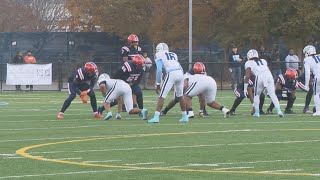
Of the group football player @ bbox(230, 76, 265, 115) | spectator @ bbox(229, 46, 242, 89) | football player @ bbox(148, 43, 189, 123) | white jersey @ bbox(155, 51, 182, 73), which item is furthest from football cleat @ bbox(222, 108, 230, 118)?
spectator @ bbox(229, 46, 242, 89)

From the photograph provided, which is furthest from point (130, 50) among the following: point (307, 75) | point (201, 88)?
point (307, 75)

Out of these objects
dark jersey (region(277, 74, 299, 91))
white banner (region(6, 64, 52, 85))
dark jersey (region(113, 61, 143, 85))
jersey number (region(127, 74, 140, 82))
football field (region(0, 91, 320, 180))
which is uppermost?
dark jersey (region(113, 61, 143, 85))

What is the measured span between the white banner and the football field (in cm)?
1791

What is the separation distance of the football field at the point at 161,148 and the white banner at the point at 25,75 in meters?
17.9

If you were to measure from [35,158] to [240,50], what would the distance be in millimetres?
35557

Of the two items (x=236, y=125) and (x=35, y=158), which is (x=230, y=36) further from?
(x=35, y=158)

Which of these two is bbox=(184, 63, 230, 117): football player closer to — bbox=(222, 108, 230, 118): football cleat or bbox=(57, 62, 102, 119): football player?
bbox=(222, 108, 230, 118): football cleat

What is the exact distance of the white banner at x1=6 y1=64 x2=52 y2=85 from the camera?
42.3m

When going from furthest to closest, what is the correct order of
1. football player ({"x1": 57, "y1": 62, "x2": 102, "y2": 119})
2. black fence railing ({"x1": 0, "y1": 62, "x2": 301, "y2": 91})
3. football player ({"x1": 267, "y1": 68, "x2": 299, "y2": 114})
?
black fence railing ({"x1": 0, "y1": 62, "x2": 301, "y2": 91}), football player ({"x1": 267, "y1": 68, "x2": 299, "y2": 114}), football player ({"x1": 57, "y1": 62, "x2": 102, "y2": 119})

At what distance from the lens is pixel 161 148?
15.6 metres

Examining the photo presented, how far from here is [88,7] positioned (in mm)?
55938

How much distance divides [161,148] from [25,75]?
89.9 feet

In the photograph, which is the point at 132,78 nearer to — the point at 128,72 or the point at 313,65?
the point at 128,72

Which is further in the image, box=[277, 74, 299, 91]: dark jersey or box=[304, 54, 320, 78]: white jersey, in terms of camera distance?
box=[277, 74, 299, 91]: dark jersey
